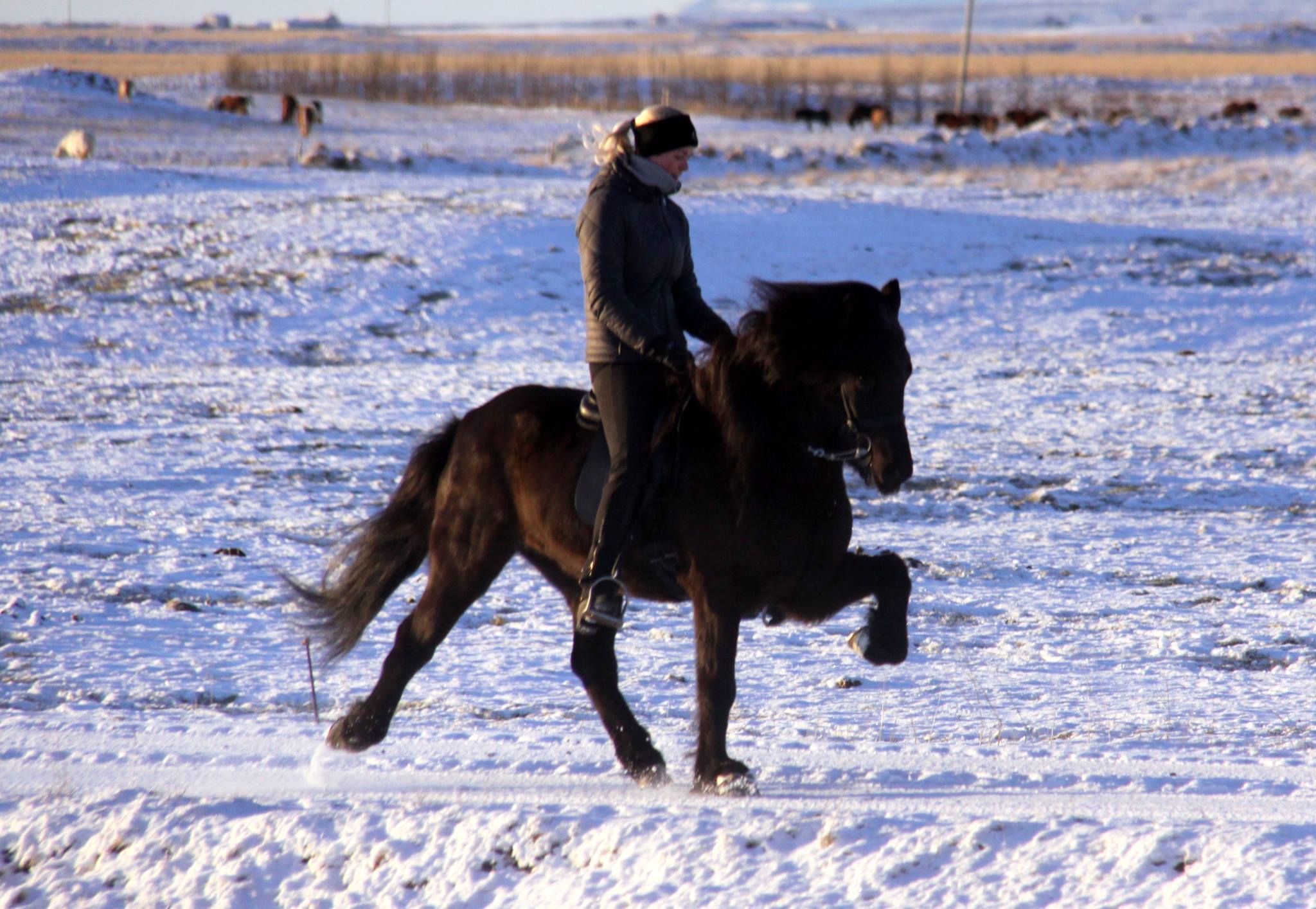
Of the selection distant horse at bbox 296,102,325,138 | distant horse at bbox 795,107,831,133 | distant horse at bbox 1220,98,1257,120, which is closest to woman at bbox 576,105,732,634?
distant horse at bbox 296,102,325,138

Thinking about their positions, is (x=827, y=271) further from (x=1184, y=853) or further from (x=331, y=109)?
(x=331, y=109)

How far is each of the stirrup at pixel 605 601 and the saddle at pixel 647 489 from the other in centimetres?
15

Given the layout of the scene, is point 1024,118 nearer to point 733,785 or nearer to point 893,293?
point 893,293

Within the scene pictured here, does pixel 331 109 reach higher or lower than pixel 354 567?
higher

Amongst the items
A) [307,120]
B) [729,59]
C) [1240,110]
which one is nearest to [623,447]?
[307,120]

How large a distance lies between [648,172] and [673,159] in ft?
0.34

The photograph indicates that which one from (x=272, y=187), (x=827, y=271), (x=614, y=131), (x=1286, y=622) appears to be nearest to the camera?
(x=614, y=131)

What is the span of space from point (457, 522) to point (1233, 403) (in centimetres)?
893

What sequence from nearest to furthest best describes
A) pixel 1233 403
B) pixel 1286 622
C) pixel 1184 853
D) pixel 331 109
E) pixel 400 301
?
pixel 1184 853 → pixel 1286 622 → pixel 1233 403 → pixel 400 301 → pixel 331 109

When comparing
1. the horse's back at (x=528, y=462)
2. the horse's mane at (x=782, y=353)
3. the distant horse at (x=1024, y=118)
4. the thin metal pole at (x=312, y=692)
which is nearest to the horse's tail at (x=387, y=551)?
the thin metal pole at (x=312, y=692)

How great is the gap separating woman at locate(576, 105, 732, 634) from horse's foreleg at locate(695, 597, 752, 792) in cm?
28

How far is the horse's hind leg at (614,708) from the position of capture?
453 cm

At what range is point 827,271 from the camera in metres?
15.8

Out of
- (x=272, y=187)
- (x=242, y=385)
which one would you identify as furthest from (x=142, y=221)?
(x=242, y=385)
